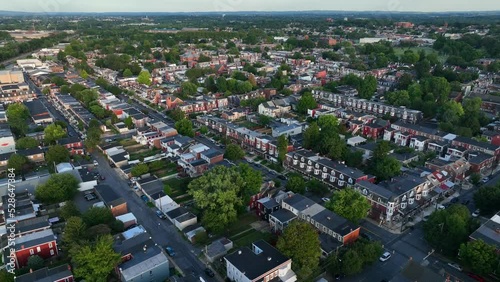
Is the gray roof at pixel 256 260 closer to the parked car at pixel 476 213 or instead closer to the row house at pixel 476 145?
the parked car at pixel 476 213

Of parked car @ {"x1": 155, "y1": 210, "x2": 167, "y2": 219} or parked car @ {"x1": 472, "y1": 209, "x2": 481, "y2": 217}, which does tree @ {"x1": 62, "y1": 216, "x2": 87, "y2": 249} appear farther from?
parked car @ {"x1": 472, "y1": 209, "x2": 481, "y2": 217}

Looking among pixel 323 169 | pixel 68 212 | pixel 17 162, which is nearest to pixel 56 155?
pixel 17 162

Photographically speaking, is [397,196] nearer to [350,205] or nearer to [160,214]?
[350,205]

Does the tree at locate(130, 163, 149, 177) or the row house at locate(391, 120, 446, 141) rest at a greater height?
the row house at locate(391, 120, 446, 141)

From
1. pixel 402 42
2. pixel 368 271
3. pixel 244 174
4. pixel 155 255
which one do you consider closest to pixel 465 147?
pixel 368 271

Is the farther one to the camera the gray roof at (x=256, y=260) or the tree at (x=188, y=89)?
the tree at (x=188, y=89)

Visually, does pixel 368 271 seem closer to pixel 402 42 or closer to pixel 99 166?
pixel 99 166

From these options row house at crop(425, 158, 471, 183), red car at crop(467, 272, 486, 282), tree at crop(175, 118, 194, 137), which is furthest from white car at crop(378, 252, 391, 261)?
tree at crop(175, 118, 194, 137)

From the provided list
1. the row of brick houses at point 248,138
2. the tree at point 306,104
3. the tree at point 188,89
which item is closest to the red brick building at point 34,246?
the row of brick houses at point 248,138

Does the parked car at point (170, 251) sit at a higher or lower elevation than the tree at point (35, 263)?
lower
